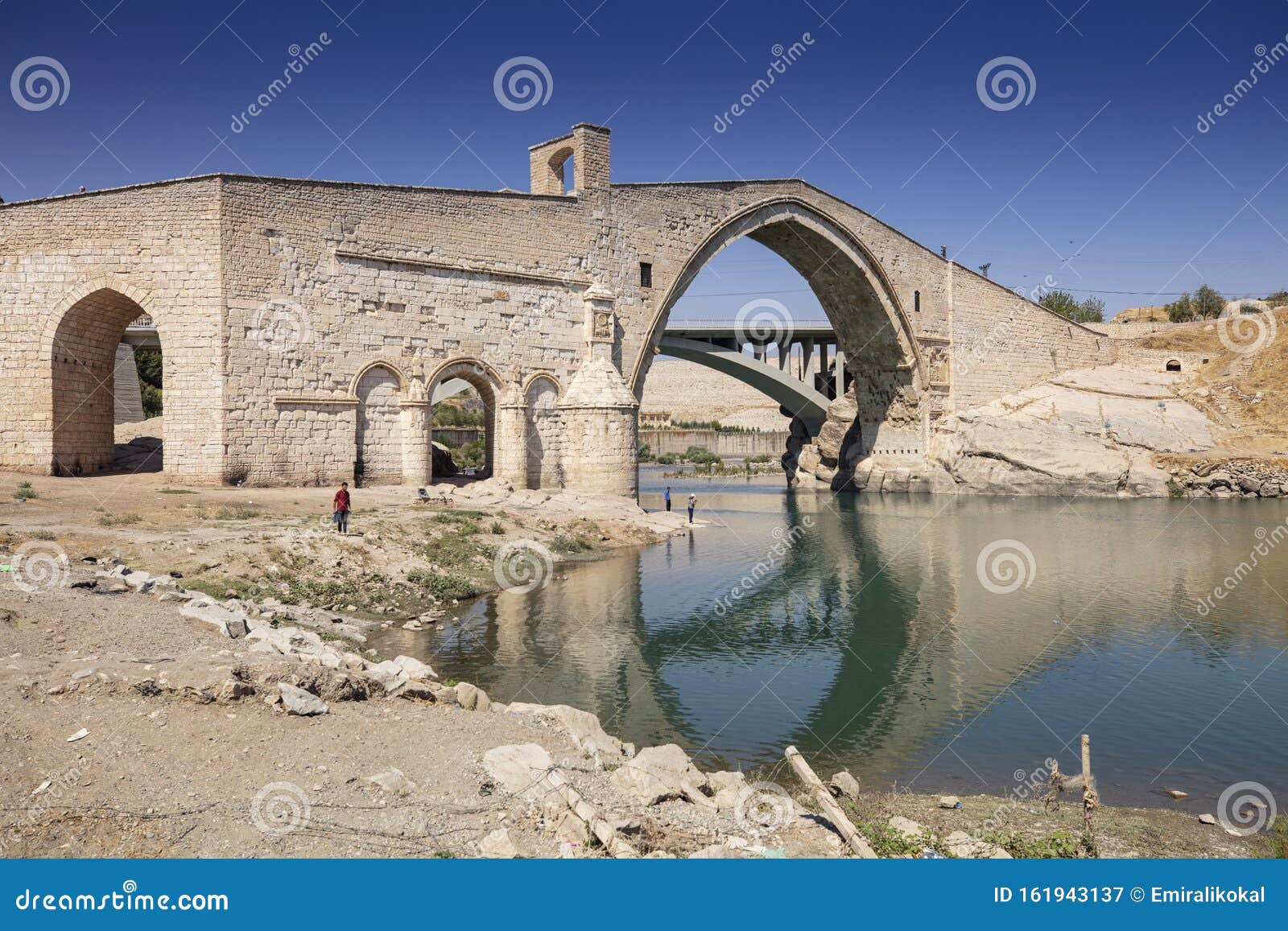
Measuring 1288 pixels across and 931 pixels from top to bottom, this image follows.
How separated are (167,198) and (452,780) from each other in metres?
16.9

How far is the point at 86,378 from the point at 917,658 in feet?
58.9

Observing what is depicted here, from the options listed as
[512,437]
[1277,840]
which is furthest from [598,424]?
[1277,840]

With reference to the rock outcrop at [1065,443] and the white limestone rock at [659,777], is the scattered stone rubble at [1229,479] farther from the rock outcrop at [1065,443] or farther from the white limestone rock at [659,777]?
the white limestone rock at [659,777]

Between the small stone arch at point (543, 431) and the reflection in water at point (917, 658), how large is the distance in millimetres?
3860

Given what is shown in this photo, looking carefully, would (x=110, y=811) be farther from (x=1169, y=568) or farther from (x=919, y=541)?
(x=919, y=541)

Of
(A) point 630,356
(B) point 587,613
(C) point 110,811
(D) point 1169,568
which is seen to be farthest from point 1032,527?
(C) point 110,811

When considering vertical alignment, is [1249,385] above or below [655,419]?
above

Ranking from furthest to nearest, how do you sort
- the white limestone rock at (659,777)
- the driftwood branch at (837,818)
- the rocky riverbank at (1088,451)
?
the rocky riverbank at (1088,451), the white limestone rock at (659,777), the driftwood branch at (837,818)

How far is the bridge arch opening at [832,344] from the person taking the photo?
28141 millimetres

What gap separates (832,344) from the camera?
4956 cm

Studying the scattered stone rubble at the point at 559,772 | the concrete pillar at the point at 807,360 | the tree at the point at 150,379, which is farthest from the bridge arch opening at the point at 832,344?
the tree at the point at 150,379

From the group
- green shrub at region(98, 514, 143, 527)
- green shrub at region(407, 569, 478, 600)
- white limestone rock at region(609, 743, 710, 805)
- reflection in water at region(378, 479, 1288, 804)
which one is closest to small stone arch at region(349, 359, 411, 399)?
reflection in water at region(378, 479, 1288, 804)

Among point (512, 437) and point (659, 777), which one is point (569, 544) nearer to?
point (512, 437)

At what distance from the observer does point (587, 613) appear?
13.9 meters
